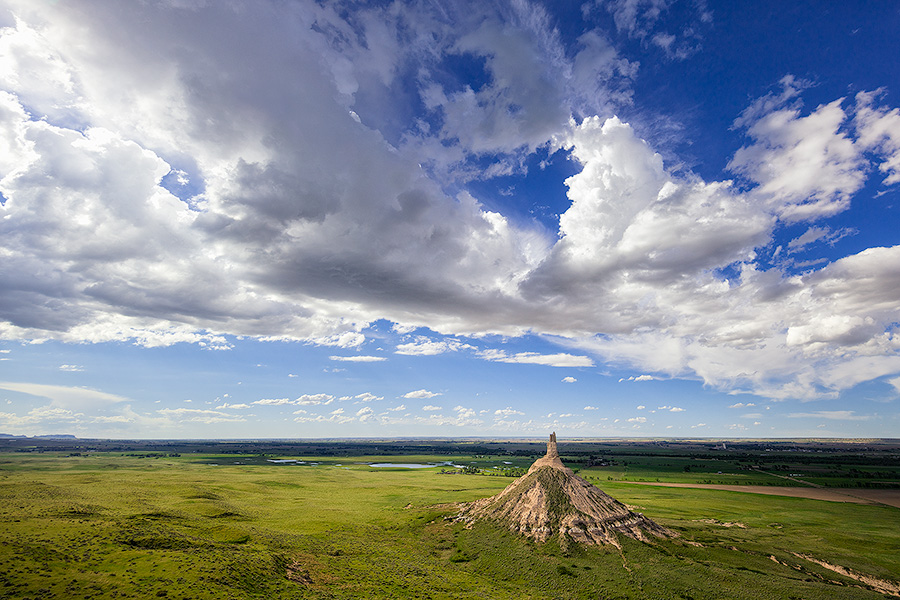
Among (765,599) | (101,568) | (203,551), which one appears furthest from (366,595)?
(765,599)

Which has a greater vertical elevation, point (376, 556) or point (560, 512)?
point (560, 512)

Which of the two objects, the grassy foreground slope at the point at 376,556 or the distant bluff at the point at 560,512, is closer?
the grassy foreground slope at the point at 376,556

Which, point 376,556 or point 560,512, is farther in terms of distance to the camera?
point 560,512

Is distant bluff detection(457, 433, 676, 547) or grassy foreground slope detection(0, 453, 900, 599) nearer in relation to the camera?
grassy foreground slope detection(0, 453, 900, 599)
